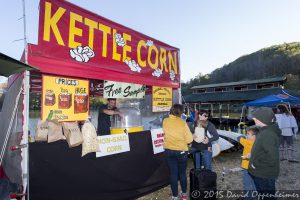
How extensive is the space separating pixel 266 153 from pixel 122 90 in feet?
9.39

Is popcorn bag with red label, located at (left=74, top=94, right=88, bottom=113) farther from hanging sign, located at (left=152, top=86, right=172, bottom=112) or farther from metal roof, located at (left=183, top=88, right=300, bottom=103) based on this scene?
metal roof, located at (left=183, top=88, right=300, bottom=103)

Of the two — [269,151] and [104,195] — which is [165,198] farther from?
[269,151]

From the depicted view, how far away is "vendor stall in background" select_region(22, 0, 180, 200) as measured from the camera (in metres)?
3.36

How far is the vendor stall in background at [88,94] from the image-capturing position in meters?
3.36

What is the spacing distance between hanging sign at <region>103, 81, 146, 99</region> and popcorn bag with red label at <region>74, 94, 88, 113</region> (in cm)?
55

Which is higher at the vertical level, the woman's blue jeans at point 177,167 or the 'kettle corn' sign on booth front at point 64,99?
the 'kettle corn' sign on booth front at point 64,99

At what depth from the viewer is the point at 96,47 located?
13.6ft

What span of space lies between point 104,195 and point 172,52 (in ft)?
13.4

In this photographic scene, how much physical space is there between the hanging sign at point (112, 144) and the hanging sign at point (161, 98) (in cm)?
142

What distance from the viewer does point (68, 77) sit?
145 inches

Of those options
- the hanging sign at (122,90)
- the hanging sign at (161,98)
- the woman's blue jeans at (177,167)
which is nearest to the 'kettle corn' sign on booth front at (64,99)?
the hanging sign at (122,90)

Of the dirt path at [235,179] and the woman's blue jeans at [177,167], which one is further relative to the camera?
the dirt path at [235,179]

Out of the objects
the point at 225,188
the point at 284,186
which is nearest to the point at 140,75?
the point at 225,188

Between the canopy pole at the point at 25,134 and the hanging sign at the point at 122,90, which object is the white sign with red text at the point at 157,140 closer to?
the hanging sign at the point at 122,90
